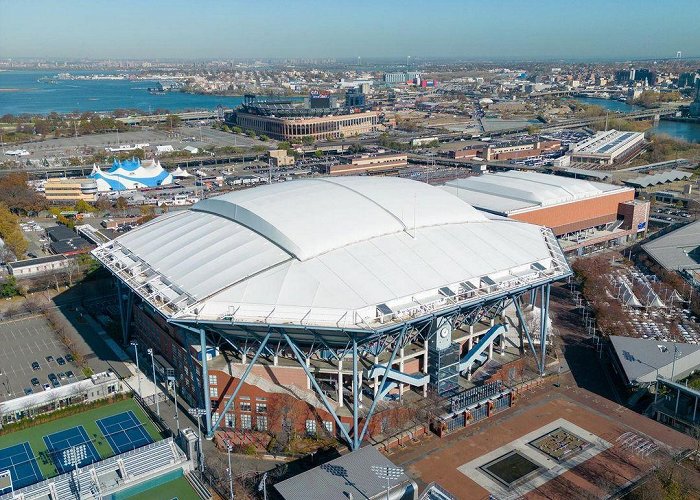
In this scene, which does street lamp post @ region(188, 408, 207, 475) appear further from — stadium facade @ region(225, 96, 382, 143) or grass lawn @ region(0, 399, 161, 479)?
stadium facade @ region(225, 96, 382, 143)

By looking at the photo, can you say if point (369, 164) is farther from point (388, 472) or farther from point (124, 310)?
point (388, 472)

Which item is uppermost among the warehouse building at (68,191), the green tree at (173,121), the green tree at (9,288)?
the green tree at (173,121)

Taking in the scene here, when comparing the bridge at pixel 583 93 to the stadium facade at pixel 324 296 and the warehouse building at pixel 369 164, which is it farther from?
the stadium facade at pixel 324 296

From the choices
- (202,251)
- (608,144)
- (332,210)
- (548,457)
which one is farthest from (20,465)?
(608,144)

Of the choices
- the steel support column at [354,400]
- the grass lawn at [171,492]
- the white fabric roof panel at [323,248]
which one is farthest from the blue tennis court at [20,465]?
the steel support column at [354,400]

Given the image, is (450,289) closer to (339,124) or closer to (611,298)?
(611,298)

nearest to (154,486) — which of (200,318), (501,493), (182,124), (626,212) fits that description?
(200,318)

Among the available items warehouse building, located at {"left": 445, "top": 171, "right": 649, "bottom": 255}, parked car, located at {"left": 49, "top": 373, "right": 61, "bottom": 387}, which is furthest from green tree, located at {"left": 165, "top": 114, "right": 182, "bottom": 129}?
parked car, located at {"left": 49, "top": 373, "right": 61, "bottom": 387}
